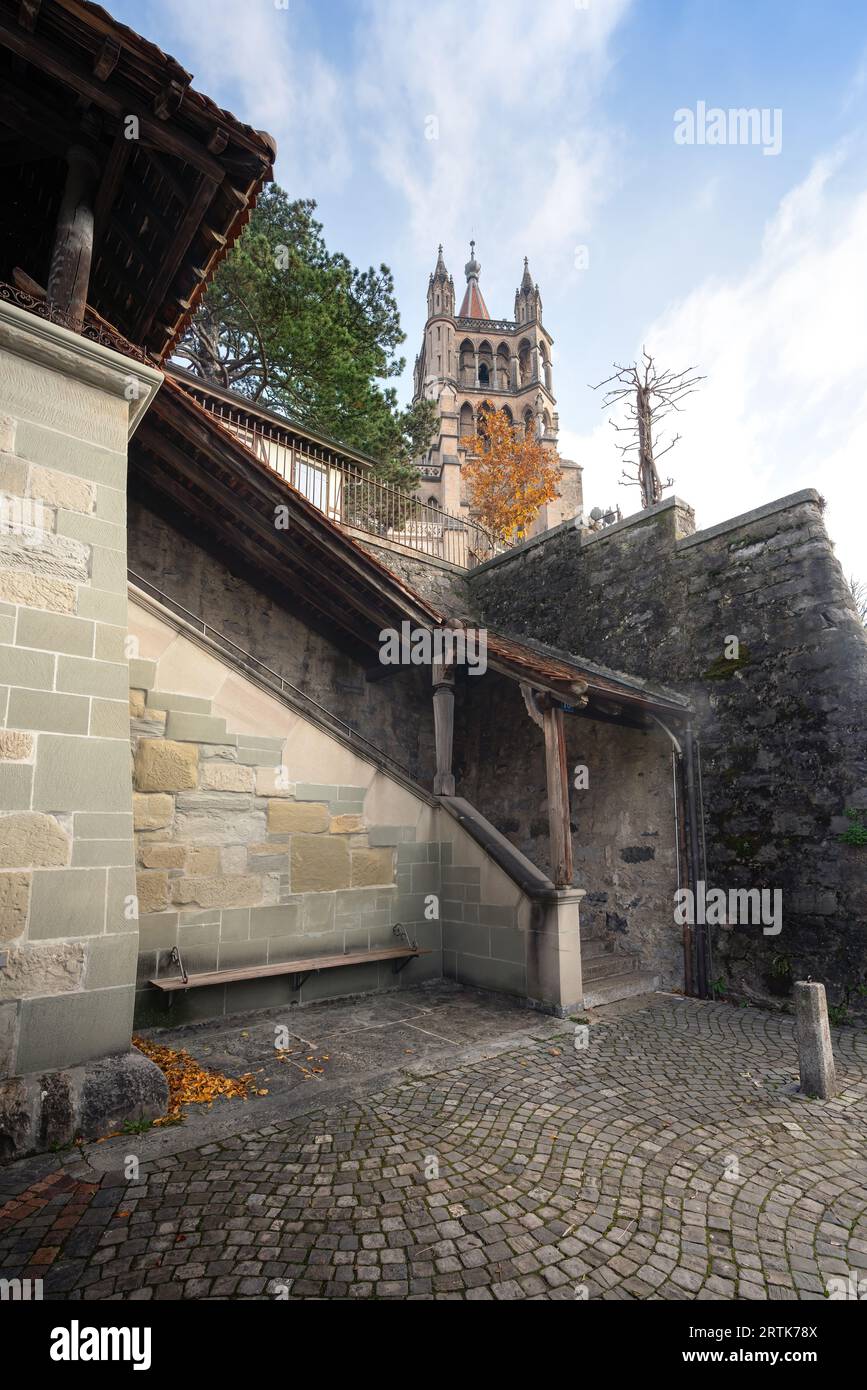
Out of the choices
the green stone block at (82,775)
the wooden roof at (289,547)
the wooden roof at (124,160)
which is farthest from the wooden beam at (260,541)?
the green stone block at (82,775)

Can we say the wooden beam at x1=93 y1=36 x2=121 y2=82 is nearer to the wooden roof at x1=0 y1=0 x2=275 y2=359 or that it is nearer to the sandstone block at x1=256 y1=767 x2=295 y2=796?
the wooden roof at x1=0 y1=0 x2=275 y2=359

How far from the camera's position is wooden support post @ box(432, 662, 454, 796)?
7316 mm

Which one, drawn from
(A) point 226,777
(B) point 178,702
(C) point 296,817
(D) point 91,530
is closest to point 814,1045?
(C) point 296,817

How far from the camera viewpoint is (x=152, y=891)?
5.01 m

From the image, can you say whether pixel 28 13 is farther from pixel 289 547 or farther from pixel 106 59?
pixel 289 547

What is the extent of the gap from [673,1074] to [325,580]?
634 cm

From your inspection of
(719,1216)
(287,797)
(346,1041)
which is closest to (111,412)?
(287,797)

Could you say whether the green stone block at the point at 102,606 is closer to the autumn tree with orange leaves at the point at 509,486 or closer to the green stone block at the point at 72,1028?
the green stone block at the point at 72,1028

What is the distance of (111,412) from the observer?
163 inches

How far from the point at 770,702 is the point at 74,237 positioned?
7.21 m

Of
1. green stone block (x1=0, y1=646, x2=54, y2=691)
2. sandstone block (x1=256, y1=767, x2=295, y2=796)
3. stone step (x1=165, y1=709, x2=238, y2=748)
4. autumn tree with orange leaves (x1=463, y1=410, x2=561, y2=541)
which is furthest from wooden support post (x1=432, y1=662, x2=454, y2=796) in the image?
autumn tree with orange leaves (x1=463, y1=410, x2=561, y2=541)

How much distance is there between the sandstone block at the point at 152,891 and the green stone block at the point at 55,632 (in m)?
2.10

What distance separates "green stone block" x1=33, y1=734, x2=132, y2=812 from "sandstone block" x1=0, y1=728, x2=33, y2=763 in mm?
61

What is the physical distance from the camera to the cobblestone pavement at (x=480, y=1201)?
224cm
